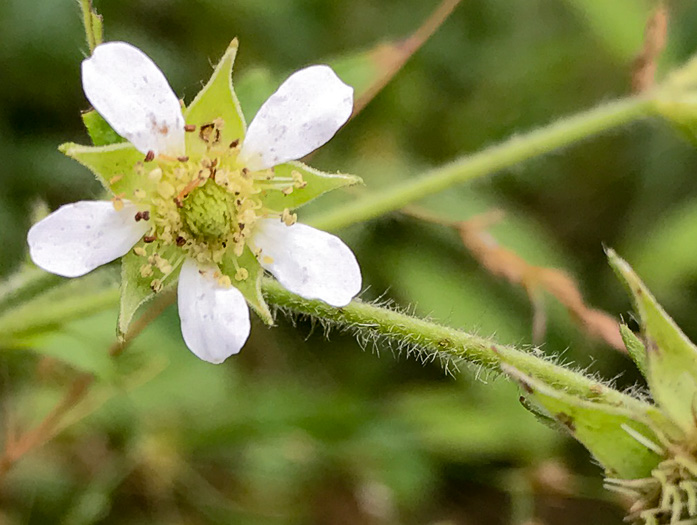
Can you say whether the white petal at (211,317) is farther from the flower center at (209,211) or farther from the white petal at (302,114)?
→ the white petal at (302,114)

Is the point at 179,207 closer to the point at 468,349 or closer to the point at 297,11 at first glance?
the point at 468,349

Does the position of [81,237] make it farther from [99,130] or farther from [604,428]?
[604,428]

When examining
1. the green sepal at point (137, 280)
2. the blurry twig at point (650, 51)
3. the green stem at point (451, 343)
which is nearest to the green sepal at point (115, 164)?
the green sepal at point (137, 280)

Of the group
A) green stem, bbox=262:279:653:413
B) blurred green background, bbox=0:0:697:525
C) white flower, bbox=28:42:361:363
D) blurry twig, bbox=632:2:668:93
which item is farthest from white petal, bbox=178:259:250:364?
blurry twig, bbox=632:2:668:93

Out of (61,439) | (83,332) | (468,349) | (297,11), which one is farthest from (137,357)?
(297,11)

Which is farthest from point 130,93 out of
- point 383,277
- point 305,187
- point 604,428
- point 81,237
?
point 383,277
